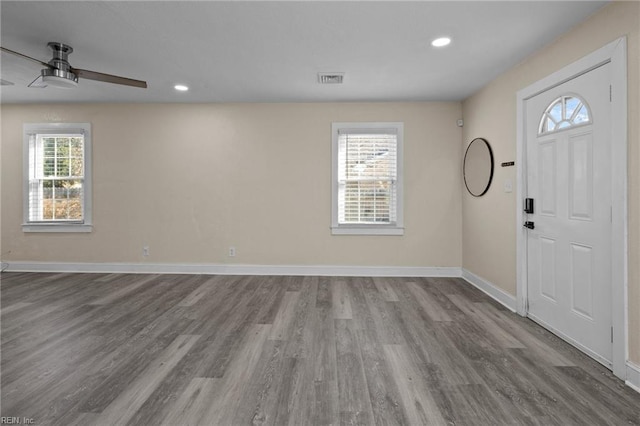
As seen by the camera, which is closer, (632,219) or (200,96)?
(632,219)

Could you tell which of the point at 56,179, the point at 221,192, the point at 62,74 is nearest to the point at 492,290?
the point at 221,192

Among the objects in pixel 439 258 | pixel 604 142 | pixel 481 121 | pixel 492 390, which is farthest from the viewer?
pixel 439 258


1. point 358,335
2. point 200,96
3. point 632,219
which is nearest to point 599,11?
point 632,219

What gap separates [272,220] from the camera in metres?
4.72

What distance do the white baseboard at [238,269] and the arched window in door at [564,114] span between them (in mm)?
2490

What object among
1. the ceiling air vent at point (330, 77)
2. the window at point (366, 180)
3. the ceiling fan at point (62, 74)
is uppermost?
the ceiling air vent at point (330, 77)

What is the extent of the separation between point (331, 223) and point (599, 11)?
3.53m

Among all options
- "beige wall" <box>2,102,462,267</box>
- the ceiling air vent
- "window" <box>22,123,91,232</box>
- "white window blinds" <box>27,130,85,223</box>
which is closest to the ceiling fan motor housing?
"beige wall" <box>2,102,462,267</box>

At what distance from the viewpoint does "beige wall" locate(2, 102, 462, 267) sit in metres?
4.64

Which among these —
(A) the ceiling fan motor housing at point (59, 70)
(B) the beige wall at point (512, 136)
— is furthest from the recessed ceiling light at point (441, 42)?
(A) the ceiling fan motor housing at point (59, 70)

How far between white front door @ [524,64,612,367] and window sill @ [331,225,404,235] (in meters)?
1.85

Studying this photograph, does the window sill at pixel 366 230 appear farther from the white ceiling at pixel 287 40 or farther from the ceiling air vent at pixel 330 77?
the ceiling air vent at pixel 330 77

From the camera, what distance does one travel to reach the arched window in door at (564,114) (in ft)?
7.81

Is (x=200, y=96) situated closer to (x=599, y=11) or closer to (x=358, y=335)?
(x=358, y=335)
